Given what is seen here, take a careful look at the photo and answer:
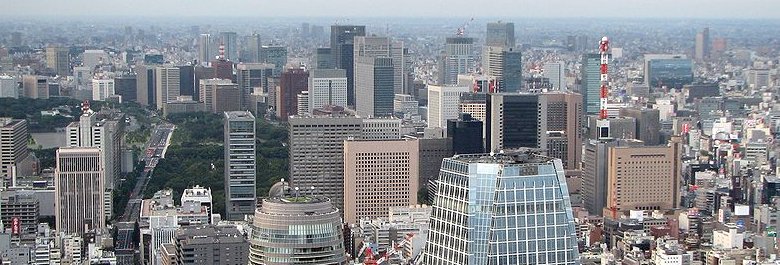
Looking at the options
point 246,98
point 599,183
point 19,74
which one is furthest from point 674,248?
point 246,98

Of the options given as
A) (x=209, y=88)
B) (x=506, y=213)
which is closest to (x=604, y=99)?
(x=209, y=88)

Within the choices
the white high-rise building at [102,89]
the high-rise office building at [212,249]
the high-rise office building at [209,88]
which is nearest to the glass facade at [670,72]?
the high-rise office building at [212,249]

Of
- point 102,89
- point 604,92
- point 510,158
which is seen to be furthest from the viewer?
point 102,89

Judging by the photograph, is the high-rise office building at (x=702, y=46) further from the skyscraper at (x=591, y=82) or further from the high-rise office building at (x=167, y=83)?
the high-rise office building at (x=167, y=83)

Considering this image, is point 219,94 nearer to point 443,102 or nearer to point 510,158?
point 443,102

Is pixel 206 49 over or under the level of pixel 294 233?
over
